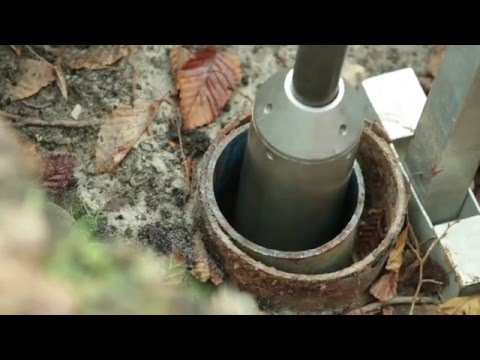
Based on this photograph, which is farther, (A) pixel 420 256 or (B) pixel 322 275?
(A) pixel 420 256

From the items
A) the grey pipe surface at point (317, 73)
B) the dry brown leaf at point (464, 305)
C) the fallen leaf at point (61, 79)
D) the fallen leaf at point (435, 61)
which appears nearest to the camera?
the grey pipe surface at point (317, 73)

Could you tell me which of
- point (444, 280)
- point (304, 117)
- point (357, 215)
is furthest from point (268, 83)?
point (444, 280)

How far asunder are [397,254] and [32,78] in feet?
3.11

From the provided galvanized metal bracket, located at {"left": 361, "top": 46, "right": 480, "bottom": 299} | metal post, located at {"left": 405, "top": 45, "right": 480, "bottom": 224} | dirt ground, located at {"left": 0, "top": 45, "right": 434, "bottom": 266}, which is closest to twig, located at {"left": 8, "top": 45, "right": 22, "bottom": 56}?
dirt ground, located at {"left": 0, "top": 45, "right": 434, "bottom": 266}

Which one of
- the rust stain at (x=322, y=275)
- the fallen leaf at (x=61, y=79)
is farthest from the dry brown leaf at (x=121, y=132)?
the rust stain at (x=322, y=275)

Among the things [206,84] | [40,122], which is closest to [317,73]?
[206,84]

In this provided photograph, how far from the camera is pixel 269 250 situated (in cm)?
196

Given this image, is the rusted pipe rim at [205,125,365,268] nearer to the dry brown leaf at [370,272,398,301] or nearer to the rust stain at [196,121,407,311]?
the rust stain at [196,121,407,311]

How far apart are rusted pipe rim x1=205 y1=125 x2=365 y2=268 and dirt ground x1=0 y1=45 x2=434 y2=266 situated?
0.18 m

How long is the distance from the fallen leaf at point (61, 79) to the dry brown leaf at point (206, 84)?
27cm

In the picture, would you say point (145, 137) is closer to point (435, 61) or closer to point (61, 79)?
point (61, 79)

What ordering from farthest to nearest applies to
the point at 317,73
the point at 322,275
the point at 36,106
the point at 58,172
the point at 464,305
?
the point at 36,106, the point at 58,172, the point at 464,305, the point at 322,275, the point at 317,73

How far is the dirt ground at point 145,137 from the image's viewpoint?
2191mm

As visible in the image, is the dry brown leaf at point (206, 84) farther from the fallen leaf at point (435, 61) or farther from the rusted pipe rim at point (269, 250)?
the fallen leaf at point (435, 61)
